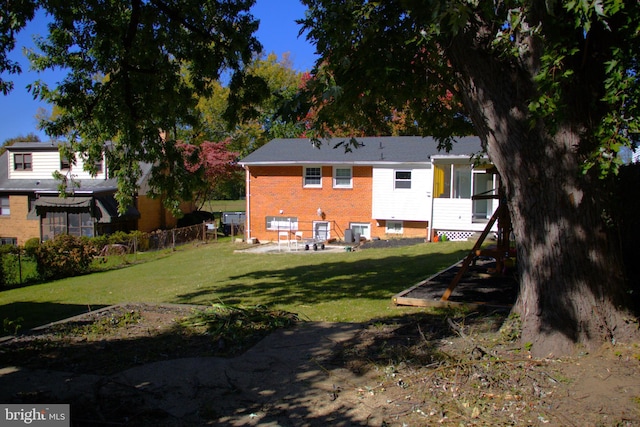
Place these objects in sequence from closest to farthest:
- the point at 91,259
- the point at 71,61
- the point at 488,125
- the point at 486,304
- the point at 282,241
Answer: the point at 488,125 < the point at 486,304 < the point at 71,61 < the point at 91,259 < the point at 282,241

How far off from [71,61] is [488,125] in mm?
9731

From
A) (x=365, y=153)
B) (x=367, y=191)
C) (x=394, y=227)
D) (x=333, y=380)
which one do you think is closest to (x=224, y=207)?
(x=365, y=153)

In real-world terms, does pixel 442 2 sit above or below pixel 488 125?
above

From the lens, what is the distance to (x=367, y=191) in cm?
2552

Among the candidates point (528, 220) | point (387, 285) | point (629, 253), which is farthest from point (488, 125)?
point (387, 285)

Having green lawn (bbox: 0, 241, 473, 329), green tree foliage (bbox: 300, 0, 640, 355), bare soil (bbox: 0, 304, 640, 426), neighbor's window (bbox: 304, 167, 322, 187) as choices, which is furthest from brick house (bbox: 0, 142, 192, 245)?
green tree foliage (bbox: 300, 0, 640, 355)

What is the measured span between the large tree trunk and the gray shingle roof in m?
18.4

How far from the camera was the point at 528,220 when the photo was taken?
5.09m

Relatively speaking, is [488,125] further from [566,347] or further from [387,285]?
[387,285]

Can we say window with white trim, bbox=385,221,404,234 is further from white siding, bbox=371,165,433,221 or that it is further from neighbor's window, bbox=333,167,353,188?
neighbor's window, bbox=333,167,353,188

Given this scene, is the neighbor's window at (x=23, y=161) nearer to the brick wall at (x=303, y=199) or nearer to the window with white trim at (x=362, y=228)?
the brick wall at (x=303, y=199)

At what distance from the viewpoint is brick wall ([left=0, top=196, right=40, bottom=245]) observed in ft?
95.0

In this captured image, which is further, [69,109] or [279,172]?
[279,172]

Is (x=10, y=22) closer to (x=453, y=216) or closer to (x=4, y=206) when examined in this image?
(x=453, y=216)
